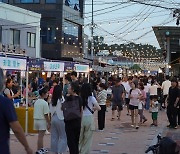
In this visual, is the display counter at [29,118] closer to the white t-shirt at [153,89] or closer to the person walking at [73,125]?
the person walking at [73,125]

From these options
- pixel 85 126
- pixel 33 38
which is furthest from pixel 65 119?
pixel 33 38

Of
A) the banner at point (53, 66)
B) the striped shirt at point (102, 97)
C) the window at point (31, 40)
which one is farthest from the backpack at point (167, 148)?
the window at point (31, 40)

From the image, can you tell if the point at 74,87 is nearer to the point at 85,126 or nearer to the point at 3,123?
the point at 85,126

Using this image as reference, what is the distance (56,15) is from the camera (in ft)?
191

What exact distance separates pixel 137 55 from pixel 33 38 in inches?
2705

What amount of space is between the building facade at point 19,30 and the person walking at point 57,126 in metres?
27.9

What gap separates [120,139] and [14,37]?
3069cm

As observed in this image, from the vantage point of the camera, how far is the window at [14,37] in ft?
136

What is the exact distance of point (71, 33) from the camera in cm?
6456

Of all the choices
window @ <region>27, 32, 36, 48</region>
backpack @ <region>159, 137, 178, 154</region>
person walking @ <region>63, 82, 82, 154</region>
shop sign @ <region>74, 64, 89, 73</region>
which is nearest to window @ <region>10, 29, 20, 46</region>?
window @ <region>27, 32, 36, 48</region>

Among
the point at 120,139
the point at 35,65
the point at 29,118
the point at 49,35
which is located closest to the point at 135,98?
the point at 120,139

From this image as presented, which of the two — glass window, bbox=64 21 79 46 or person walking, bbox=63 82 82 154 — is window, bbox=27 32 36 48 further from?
person walking, bbox=63 82 82 154

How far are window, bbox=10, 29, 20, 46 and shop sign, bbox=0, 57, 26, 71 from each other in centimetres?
2882

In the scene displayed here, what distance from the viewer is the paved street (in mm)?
11086
